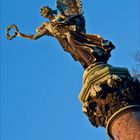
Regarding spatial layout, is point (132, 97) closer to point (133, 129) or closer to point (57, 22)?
point (133, 129)

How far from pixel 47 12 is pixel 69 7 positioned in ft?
1.69

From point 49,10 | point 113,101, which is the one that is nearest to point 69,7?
point 49,10

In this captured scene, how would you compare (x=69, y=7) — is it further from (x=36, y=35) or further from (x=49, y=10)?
(x=36, y=35)

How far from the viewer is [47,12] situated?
36.0ft

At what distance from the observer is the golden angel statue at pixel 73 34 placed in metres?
9.78

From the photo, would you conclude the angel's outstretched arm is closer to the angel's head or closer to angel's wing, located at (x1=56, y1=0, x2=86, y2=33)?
the angel's head

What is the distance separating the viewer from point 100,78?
29.4 ft

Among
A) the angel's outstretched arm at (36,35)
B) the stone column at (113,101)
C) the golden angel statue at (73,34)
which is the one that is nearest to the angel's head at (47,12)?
the golden angel statue at (73,34)

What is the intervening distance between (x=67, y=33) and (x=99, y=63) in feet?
Result: 3.46

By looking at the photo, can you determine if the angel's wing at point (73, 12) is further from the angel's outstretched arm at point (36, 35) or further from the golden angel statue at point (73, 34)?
the angel's outstretched arm at point (36, 35)

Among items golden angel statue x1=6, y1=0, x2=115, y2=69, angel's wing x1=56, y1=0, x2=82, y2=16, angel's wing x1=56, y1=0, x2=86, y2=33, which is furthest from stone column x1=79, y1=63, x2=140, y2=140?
angel's wing x1=56, y1=0, x2=82, y2=16

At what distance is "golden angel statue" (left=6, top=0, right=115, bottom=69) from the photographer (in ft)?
32.1

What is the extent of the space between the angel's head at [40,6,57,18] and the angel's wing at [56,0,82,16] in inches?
6.3

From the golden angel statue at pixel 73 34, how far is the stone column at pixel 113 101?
58cm
